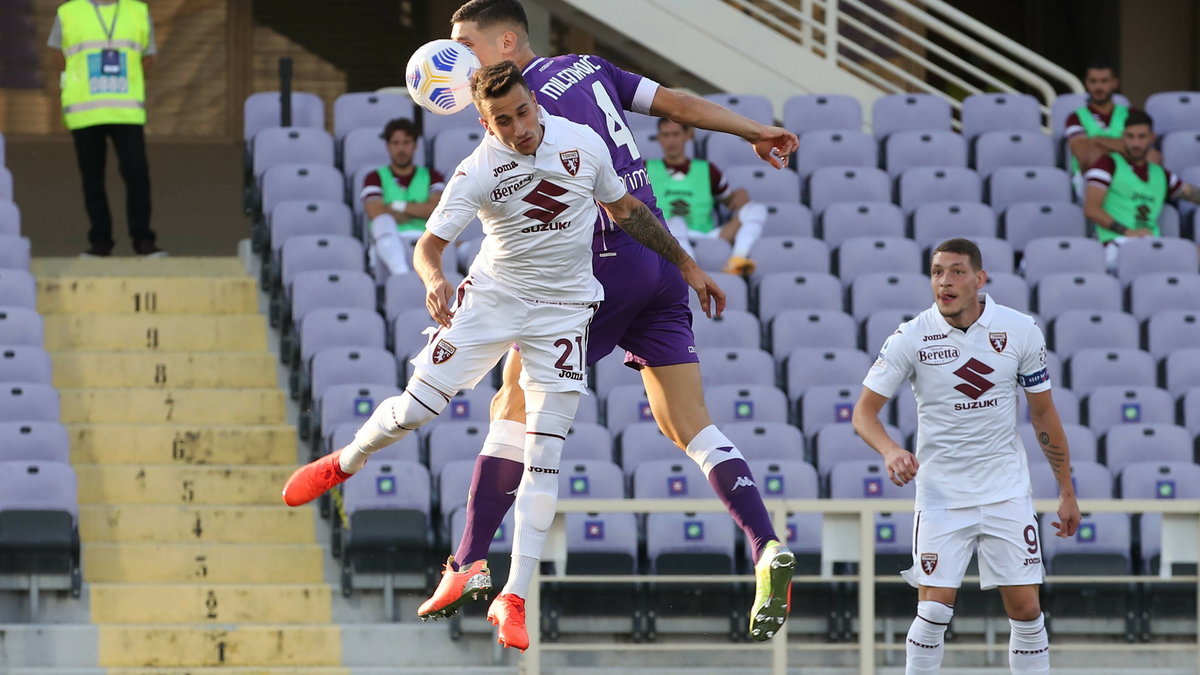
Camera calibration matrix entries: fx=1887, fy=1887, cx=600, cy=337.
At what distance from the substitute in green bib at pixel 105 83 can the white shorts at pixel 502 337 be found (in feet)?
20.9

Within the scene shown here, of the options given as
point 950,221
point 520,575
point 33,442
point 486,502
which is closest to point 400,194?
point 33,442

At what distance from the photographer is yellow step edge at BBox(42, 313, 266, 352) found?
10.6 m

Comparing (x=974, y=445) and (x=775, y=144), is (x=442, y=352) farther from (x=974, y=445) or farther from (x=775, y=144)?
(x=974, y=445)

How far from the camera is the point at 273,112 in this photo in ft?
37.7

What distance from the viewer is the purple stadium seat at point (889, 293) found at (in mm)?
10031

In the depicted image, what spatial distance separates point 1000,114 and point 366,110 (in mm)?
3925

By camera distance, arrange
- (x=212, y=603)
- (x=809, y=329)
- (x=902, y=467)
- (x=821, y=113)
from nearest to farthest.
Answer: (x=902, y=467) < (x=212, y=603) < (x=809, y=329) < (x=821, y=113)

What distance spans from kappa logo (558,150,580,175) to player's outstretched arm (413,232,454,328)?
0.38 m

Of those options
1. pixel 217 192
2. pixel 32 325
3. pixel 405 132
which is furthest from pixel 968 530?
pixel 217 192

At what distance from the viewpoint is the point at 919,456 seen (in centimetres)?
723

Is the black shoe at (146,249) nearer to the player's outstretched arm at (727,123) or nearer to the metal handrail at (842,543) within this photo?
the metal handrail at (842,543)

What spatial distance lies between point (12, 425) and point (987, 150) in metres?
5.85

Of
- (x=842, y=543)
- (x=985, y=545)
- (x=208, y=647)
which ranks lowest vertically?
(x=208, y=647)

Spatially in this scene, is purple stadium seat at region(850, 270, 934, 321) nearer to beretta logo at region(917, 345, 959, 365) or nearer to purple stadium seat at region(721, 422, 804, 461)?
purple stadium seat at region(721, 422, 804, 461)
